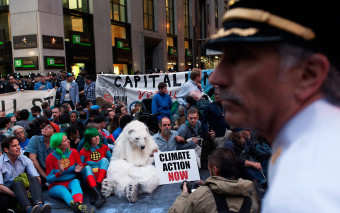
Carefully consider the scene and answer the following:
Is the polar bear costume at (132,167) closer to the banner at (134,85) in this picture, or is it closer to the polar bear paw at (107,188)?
the polar bear paw at (107,188)

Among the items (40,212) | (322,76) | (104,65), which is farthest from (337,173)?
(104,65)

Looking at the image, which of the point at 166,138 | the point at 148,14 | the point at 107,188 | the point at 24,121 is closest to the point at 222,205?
the point at 107,188

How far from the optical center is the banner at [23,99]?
10.1 metres

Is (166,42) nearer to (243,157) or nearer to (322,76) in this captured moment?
(243,157)

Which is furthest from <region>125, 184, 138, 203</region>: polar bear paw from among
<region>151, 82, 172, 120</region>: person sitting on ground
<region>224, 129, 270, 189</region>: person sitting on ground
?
<region>151, 82, 172, 120</region>: person sitting on ground

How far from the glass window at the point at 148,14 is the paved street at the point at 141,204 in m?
22.7

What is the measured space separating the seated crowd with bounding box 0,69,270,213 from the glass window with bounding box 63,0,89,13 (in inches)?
514

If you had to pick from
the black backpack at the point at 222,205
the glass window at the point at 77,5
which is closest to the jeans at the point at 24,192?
the black backpack at the point at 222,205

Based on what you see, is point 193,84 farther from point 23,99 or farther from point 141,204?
point 23,99

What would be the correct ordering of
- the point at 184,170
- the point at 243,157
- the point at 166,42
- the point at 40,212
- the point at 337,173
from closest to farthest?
the point at 337,173 → the point at 40,212 → the point at 243,157 → the point at 184,170 → the point at 166,42

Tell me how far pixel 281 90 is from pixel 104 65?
69.8ft

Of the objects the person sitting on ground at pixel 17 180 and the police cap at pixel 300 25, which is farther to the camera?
the person sitting on ground at pixel 17 180

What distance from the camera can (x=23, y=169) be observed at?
547 centimetres

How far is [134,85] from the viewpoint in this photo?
1084 centimetres
